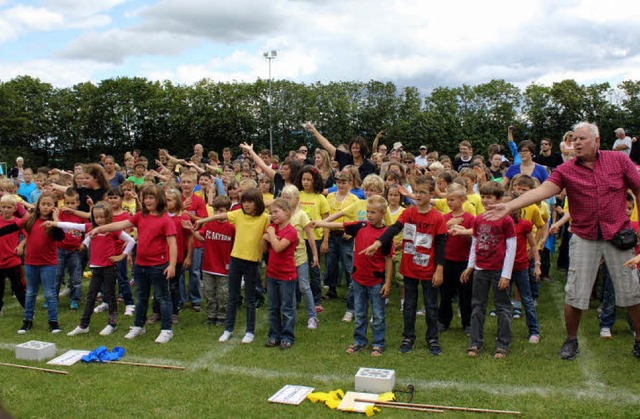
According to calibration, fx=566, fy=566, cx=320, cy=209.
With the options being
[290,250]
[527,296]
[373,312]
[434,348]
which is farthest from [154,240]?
[527,296]

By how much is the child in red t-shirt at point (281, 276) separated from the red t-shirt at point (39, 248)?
3119 mm

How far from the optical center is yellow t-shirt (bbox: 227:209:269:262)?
23.2 ft

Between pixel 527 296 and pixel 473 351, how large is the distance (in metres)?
1.05

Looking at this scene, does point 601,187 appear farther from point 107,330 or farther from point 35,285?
point 35,285

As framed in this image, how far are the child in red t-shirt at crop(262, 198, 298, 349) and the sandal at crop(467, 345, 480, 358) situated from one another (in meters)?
2.07

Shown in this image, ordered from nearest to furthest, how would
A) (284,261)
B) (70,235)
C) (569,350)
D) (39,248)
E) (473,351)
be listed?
(569,350) → (473,351) → (284,261) → (39,248) → (70,235)

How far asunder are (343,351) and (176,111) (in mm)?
36826

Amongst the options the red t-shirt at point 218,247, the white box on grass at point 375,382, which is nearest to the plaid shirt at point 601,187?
the white box on grass at point 375,382

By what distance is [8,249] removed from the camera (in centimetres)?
814

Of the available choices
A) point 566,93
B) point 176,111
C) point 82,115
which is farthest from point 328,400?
point 82,115

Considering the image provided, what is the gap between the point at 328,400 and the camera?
4988 millimetres

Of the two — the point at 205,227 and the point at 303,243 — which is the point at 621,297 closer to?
the point at 303,243

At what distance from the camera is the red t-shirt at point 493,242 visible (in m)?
6.36

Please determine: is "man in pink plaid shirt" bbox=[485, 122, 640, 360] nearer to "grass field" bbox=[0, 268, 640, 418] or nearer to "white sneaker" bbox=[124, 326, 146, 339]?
"grass field" bbox=[0, 268, 640, 418]
